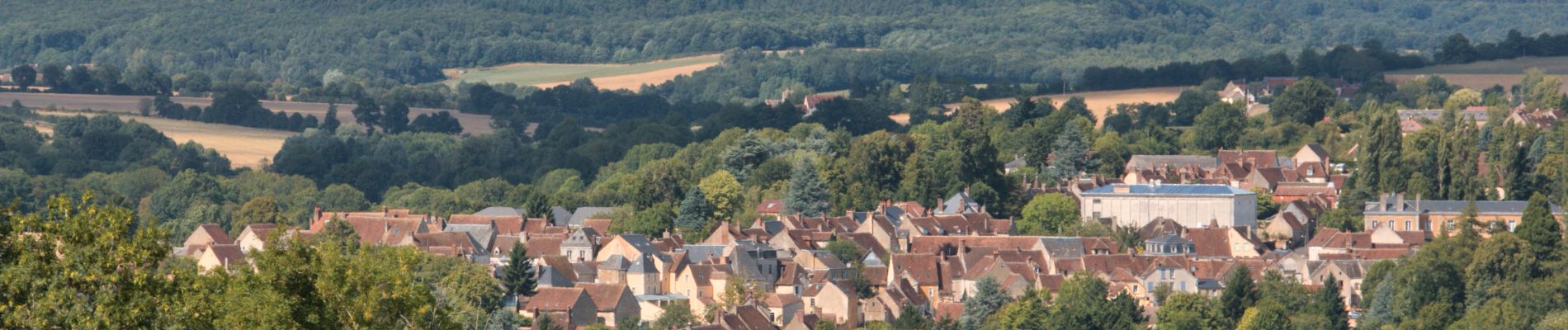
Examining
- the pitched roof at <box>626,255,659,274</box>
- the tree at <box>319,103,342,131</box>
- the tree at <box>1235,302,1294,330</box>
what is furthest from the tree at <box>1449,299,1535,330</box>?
the tree at <box>319,103,342,131</box>

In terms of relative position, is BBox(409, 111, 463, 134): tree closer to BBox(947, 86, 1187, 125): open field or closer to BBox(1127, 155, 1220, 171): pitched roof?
BBox(947, 86, 1187, 125): open field

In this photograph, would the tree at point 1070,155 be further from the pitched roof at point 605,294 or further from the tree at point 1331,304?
the pitched roof at point 605,294

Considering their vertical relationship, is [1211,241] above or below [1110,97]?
below

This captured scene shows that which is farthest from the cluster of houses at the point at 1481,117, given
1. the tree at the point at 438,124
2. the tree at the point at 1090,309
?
the tree at the point at 438,124

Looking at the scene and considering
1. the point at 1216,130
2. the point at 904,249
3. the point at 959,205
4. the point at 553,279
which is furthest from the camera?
the point at 1216,130

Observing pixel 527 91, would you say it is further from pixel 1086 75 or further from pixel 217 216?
pixel 217 216

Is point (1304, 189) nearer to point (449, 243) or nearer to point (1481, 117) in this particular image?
point (1481, 117)

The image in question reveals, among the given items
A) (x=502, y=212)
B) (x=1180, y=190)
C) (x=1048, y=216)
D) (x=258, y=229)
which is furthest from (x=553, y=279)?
(x=1180, y=190)

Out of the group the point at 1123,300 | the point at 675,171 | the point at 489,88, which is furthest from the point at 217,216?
the point at 489,88
